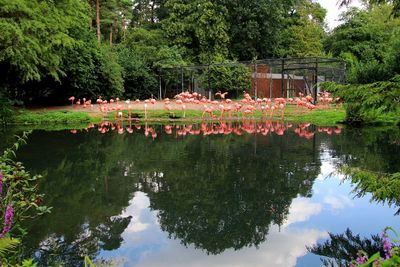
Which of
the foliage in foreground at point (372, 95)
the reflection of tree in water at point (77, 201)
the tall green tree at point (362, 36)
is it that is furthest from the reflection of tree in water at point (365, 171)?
the tall green tree at point (362, 36)

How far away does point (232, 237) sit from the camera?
4809mm

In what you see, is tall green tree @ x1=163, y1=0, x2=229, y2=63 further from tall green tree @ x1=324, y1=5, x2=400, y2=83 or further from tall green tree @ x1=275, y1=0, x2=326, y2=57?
tall green tree @ x1=324, y1=5, x2=400, y2=83

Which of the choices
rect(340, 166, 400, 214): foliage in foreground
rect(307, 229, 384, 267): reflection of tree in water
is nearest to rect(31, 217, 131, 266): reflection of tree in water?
rect(307, 229, 384, 267): reflection of tree in water

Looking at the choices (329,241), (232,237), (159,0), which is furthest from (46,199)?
(159,0)

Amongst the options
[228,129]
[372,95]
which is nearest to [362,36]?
[228,129]

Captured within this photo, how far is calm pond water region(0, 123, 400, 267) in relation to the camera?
4.47m

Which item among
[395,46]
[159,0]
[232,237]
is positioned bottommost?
[232,237]

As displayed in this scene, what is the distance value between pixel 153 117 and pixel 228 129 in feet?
17.6

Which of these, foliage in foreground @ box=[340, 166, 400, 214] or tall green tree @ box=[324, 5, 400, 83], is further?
tall green tree @ box=[324, 5, 400, 83]

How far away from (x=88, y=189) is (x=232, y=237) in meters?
3.00

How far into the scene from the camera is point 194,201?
617 centimetres

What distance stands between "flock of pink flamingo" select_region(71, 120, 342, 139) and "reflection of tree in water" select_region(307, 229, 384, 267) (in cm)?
886

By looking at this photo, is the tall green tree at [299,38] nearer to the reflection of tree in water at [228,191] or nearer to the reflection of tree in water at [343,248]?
the reflection of tree in water at [228,191]

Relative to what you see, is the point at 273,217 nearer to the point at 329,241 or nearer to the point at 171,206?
the point at 329,241
